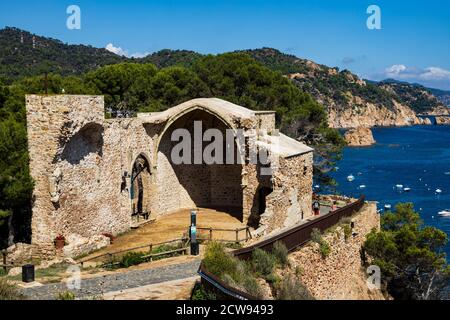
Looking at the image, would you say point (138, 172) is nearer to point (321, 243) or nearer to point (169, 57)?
point (321, 243)

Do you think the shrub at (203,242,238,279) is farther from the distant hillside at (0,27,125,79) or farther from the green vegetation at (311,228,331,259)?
the distant hillside at (0,27,125,79)

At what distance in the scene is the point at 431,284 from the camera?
2280 centimetres

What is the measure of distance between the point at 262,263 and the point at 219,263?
240 cm

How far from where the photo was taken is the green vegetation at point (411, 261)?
22.7 meters

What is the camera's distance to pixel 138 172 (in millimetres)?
25891

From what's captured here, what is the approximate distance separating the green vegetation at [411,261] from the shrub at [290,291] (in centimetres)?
1017

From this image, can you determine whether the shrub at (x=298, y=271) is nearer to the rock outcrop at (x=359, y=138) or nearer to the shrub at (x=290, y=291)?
the shrub at (x=290, y=291)

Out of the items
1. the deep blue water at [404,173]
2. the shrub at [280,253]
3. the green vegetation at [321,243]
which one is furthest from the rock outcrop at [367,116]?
the shrub at [280,253]

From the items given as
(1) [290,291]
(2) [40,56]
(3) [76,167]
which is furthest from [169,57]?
(1) [290,291]
